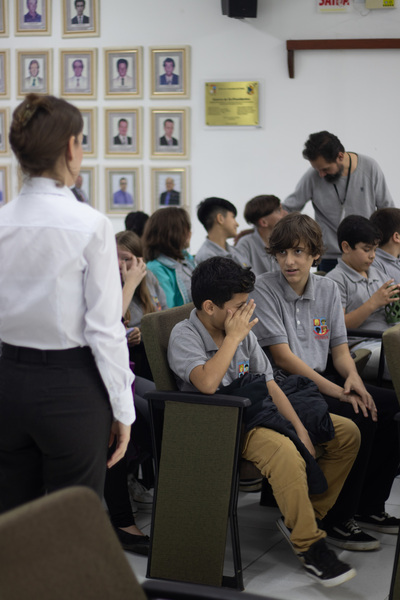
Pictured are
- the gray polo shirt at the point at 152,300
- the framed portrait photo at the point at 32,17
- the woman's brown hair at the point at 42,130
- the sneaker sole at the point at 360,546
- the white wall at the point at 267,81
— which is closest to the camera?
the woman's brown hair at the point at 42,130

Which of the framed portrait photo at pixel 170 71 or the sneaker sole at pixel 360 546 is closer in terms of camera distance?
the sneaker sole at pixel 360 546

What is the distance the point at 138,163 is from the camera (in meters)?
6.18

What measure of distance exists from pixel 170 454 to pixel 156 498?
0.51 ft

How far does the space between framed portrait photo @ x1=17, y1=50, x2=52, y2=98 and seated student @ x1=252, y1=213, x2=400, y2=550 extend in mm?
3936

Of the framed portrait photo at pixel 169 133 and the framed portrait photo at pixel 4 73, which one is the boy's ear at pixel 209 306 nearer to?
the framed portrait photo at pixel 169 133

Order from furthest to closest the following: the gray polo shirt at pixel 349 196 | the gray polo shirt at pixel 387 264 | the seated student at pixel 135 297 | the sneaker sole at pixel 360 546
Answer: the gray polo shirt at pixel 349 196 → the gray polo shirt at pixel 387 264 → the seated student at pixel 135 297 → the sneaker sole at pixel 360 546

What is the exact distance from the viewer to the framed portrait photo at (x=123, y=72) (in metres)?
6.05

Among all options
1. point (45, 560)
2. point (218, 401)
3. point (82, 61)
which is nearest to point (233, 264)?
point (218, 401)

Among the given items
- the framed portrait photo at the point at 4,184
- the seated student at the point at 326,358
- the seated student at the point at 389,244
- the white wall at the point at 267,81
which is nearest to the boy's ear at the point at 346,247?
the seated student at the point at 389,244

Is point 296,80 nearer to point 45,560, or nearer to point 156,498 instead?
point 156,498

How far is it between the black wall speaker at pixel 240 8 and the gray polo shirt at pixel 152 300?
2960 mm

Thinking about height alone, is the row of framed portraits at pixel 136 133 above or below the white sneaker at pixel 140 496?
above

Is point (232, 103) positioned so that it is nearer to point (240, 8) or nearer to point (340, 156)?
point (240, 8)

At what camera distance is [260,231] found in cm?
486
